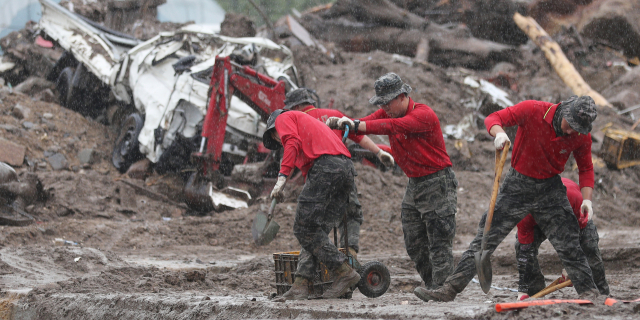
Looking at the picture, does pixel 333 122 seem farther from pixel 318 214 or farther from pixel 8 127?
pixel 8 127

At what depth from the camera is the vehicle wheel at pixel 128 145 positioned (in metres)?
11.4

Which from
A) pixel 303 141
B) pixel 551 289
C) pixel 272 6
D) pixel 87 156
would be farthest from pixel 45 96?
pixel 272 6

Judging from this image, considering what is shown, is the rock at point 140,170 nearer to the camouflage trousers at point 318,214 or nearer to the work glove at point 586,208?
the camouflage trousers at point 318,214

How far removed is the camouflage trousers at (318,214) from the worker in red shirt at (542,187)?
2.39 feet

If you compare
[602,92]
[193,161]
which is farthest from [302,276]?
[602,92]

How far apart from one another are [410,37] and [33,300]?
1542cm

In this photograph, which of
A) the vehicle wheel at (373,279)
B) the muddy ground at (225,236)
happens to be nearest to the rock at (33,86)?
the muddy ground at (225,236)

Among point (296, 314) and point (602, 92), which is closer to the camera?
point (296, 314)

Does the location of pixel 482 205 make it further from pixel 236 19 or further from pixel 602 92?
pixel 236 19

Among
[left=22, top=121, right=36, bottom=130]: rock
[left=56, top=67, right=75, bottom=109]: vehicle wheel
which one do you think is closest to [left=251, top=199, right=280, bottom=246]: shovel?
[left=22, top=121, right=36, bottom=130]: rock

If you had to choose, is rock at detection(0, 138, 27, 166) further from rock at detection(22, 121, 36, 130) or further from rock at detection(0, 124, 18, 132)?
rock at detection(22, 121, 36, 130)

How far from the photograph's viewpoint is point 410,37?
60.0 ft

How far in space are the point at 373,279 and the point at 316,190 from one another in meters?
0.94

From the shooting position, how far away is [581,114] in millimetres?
3732
